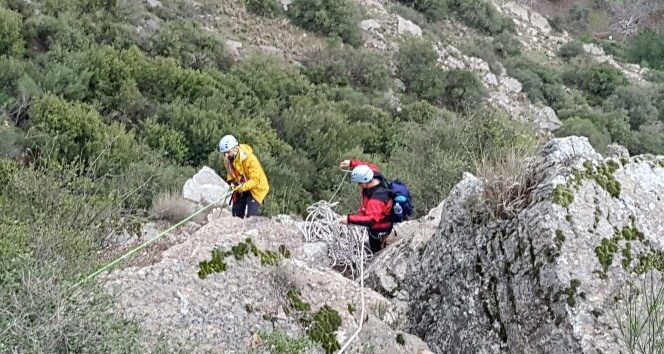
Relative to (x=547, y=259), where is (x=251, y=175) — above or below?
below

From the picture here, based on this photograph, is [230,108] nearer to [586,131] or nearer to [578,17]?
[586,131]

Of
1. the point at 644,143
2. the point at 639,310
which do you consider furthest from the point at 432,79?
the point at 639,310

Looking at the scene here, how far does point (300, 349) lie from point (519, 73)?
2620 centimetres

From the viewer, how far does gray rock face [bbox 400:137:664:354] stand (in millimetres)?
3721

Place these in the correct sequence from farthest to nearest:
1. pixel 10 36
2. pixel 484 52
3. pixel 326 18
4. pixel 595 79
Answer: pixel 595 79 < pixel 484 52 < pixel 326 18 < pixel 10 36

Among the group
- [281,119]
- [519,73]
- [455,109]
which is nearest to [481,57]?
[519,73]

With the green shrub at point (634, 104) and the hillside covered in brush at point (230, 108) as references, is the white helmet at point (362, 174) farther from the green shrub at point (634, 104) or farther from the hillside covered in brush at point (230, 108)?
the green shrub at point (634, 104)

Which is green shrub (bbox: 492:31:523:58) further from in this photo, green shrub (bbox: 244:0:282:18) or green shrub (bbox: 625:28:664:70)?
green shrub (bbox: 244:0:282:18)

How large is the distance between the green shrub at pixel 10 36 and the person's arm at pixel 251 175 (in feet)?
26.9

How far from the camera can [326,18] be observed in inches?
927

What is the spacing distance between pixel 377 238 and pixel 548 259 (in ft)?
10.7

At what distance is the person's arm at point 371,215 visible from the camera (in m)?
6.55

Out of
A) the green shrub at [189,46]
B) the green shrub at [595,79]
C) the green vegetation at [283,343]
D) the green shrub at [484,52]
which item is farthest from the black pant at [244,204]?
the green shrub at [595,79]

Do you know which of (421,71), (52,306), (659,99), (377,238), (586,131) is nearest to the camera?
(52,306)
